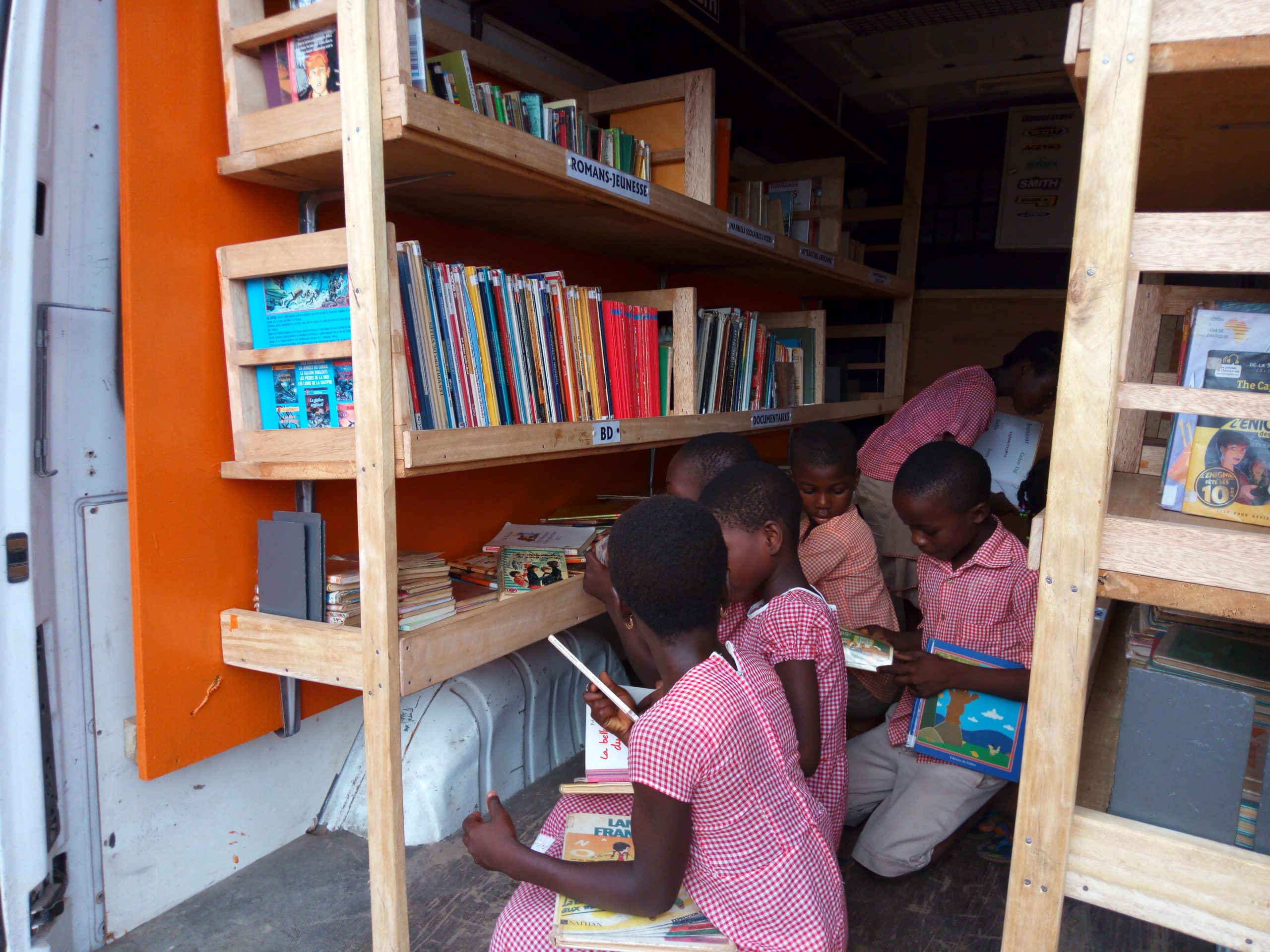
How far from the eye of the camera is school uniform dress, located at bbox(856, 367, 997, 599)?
129 inches

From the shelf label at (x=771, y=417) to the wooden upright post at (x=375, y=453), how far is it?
177cm

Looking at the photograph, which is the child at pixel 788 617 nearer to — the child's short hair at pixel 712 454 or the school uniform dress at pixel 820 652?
the school uniform dress at pixel 820 652

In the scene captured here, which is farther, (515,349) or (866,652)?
(515,349)

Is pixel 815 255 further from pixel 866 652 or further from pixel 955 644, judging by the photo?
pixel 866 652

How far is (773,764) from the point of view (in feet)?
4.09

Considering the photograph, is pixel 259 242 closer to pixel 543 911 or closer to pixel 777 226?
pixel 543 911

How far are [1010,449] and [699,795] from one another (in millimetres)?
2813

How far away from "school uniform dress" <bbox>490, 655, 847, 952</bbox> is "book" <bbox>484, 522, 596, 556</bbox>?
112 centimetres

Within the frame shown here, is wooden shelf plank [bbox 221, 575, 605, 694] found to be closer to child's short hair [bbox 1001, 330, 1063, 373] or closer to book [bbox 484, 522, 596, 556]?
book [bbox 484, 522, 596, 556]

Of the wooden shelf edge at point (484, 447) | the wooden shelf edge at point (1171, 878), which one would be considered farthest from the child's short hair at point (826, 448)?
the wooden shelf edge at point (1171, 878)

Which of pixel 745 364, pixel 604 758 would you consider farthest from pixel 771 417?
pixel 604 758

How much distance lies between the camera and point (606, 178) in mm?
2057

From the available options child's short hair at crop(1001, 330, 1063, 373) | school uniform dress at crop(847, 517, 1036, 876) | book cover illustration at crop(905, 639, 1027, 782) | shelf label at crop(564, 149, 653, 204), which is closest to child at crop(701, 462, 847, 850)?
book cover illustration at crop(905, 639, 1027, 782)

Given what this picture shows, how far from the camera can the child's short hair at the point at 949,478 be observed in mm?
2055
